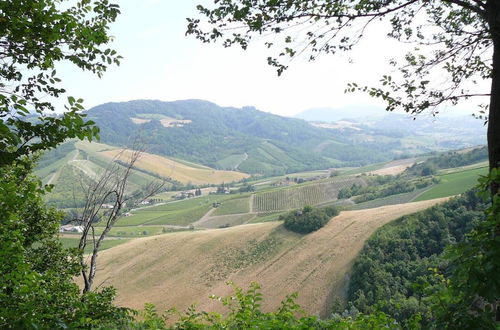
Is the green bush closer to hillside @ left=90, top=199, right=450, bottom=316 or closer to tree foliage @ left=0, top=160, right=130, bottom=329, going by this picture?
hillside @ left=90, top=199, right=450, bottom=316

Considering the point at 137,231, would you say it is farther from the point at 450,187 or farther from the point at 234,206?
the point at 450,187

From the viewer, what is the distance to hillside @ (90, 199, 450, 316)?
48.2 meters

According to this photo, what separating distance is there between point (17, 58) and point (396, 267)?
4968 cm

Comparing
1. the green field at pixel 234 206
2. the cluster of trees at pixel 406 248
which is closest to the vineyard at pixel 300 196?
the green field at pixel 234 206

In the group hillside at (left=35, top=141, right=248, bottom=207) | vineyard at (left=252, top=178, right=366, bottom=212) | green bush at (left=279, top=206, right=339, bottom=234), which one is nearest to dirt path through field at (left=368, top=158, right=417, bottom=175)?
vineyard at (left=252, top=178, right=366, bottom=212)

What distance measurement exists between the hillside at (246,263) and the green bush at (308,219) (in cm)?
169

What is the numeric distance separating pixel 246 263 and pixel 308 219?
1571 cm

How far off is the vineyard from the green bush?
38.5m

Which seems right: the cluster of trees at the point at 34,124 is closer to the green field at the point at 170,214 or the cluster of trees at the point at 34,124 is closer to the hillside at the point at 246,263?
the hillside at the point at 246,263

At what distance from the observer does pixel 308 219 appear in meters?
68.0

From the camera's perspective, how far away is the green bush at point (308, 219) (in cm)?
6681

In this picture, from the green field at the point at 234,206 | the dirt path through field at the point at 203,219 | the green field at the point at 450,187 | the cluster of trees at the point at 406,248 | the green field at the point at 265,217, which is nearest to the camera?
the cluster of trees at the point at 406,248

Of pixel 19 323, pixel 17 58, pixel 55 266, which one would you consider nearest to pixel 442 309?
pixel 19 323

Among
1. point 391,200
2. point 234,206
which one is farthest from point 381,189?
point 234,206
